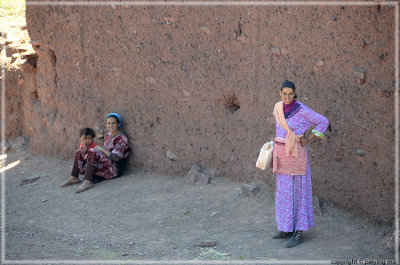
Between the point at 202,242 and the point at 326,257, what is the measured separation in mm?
1077

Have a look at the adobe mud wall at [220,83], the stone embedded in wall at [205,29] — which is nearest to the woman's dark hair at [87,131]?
the adobe mud wall at [220,83]

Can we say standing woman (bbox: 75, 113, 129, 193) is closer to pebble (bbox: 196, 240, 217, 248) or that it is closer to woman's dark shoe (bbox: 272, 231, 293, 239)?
pebble (bbox: 196, 240, 217, 248)

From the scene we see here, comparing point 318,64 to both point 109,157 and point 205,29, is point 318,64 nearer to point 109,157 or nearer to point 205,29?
point 205,29

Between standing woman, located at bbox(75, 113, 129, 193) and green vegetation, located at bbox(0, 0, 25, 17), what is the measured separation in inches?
175

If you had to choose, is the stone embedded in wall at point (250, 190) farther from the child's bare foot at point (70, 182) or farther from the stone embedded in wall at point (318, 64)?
the child's bare foot at point (70, 182)

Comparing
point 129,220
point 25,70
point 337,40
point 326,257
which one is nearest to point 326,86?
point 337,40

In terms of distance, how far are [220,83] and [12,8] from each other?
20.2ft

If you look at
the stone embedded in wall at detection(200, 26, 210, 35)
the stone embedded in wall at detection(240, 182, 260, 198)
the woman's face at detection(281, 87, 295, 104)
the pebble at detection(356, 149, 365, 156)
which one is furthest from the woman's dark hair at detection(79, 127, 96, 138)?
the pebble at detection(356, 149, 365, 156)

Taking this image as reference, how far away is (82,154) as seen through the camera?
21.8 ft

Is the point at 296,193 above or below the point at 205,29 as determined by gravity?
below

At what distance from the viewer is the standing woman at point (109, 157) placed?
645 cm

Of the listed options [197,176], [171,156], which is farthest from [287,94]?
[171,156]

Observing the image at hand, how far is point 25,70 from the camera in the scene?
820 cm

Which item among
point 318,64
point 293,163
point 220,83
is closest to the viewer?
point 293,163
